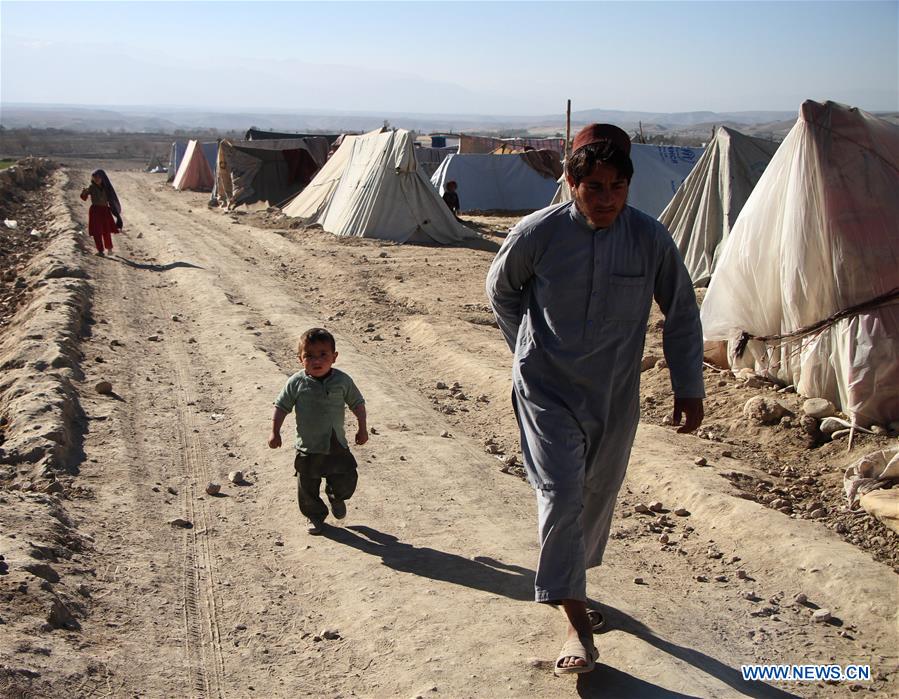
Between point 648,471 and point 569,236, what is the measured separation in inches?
106

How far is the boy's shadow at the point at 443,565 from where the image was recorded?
3.91 metres

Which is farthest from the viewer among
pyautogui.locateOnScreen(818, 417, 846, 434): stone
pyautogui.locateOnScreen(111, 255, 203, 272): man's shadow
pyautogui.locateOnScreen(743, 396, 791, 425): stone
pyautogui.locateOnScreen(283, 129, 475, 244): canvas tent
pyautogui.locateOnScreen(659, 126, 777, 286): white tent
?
pyautogui.locateOnScreen(283, 129, 475, 244): canvas tent

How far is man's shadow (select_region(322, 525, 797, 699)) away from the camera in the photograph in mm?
3082

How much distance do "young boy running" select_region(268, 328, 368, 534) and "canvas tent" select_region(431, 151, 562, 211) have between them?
19.4m

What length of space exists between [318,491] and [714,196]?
937cm

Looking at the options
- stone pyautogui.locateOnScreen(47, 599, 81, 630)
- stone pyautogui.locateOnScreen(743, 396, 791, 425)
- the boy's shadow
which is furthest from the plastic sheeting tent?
stone pyautogui.locateOnScreen(47, 599, 81, 630)

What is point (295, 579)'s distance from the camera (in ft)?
13.3

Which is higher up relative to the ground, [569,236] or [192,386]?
[569,236]

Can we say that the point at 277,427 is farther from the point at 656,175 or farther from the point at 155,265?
the point at 656,175

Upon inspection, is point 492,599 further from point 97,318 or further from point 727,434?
point 97,318

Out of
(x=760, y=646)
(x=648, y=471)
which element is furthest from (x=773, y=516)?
(x=760, y=646)

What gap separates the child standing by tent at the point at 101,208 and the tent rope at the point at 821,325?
33.2 ft

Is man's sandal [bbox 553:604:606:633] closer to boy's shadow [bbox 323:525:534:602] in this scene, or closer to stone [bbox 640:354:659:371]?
boy's shadow [bbox 323:525:534:602]

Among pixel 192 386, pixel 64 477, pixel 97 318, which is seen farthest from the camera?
pixel 97 318
